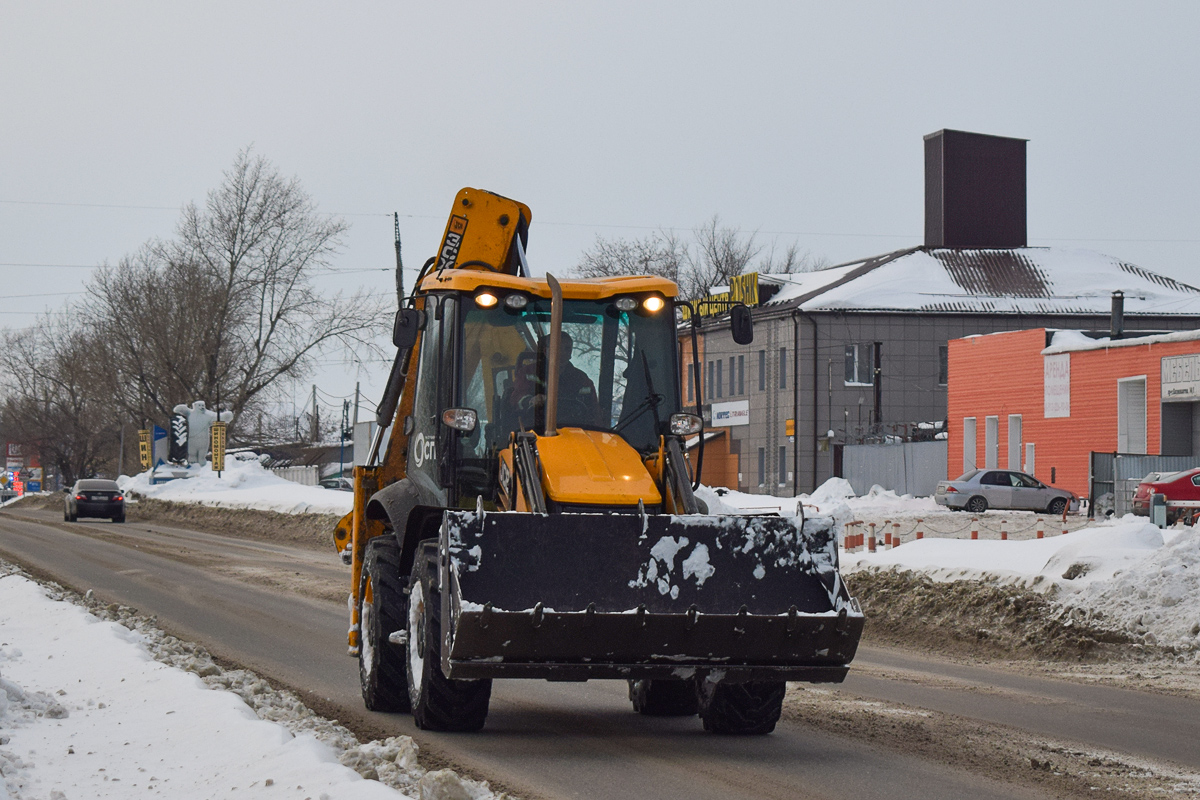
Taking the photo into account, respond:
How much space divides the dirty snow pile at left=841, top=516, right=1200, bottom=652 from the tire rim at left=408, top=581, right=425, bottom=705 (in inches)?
304

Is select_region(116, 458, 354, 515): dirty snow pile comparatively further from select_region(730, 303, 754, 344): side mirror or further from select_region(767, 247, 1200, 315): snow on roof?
select_region(730, 303, 754, 344): side mirror

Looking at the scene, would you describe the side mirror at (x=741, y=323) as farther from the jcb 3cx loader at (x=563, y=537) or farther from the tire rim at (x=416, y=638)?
the tire rim at (x=416, y=638)

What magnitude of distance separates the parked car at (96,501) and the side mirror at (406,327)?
39375 mm

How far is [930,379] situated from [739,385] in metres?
7.95

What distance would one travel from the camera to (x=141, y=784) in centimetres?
708

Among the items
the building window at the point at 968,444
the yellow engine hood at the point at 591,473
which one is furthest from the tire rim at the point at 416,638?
the building window at the point at 968,444

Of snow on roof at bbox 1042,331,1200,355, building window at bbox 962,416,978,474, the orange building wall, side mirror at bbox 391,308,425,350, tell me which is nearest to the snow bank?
side mirror at bbox 391,308,425,350

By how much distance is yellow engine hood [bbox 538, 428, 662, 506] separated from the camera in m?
8.41

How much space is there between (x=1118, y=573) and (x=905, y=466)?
3856 centimetres

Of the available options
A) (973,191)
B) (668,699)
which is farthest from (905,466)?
(668,699)

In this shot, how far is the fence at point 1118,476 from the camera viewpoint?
3662cm

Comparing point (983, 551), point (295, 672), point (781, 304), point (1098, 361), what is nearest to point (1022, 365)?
point (1098, 361)

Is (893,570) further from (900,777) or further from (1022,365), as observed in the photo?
(1022,365)

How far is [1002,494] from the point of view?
42031 mm
